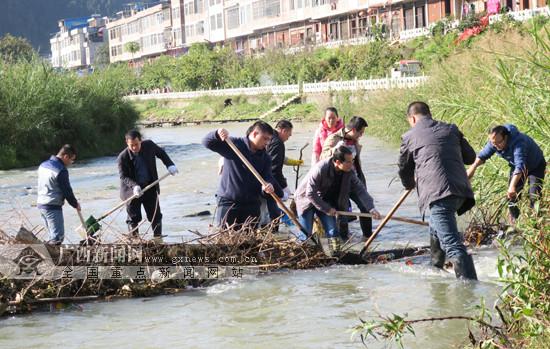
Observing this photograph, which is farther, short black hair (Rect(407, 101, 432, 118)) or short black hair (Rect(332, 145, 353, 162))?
short black hair (Rect(332, 145, 353, 162))

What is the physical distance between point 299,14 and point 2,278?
6857 centimetres

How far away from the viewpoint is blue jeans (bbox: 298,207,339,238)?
967 centimetres

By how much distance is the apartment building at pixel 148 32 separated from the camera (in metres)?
104

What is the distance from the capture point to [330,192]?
9.88m

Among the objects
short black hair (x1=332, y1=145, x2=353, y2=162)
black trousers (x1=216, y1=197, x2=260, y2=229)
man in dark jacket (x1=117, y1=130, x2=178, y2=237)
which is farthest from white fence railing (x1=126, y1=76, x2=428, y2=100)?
black trousers (x1=216, y1=197, x2=260, y2=229)

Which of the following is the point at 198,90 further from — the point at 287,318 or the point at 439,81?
the point at 287,318

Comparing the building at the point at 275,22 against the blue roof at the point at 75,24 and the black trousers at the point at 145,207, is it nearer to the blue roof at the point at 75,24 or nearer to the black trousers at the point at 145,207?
the blue roof at the point at 75,24

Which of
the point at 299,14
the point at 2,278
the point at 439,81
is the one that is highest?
the point at 299,14

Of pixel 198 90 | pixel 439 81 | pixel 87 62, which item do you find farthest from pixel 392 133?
pixel 87 62

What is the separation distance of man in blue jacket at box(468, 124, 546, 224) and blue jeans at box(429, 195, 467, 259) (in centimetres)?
151

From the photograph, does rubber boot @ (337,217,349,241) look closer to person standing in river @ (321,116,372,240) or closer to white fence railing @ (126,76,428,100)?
person standing in river @ (321,116,372,240)

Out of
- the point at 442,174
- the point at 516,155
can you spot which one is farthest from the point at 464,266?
the point at 516,155

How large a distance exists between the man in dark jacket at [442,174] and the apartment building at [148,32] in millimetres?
94866

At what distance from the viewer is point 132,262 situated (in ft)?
28.5
